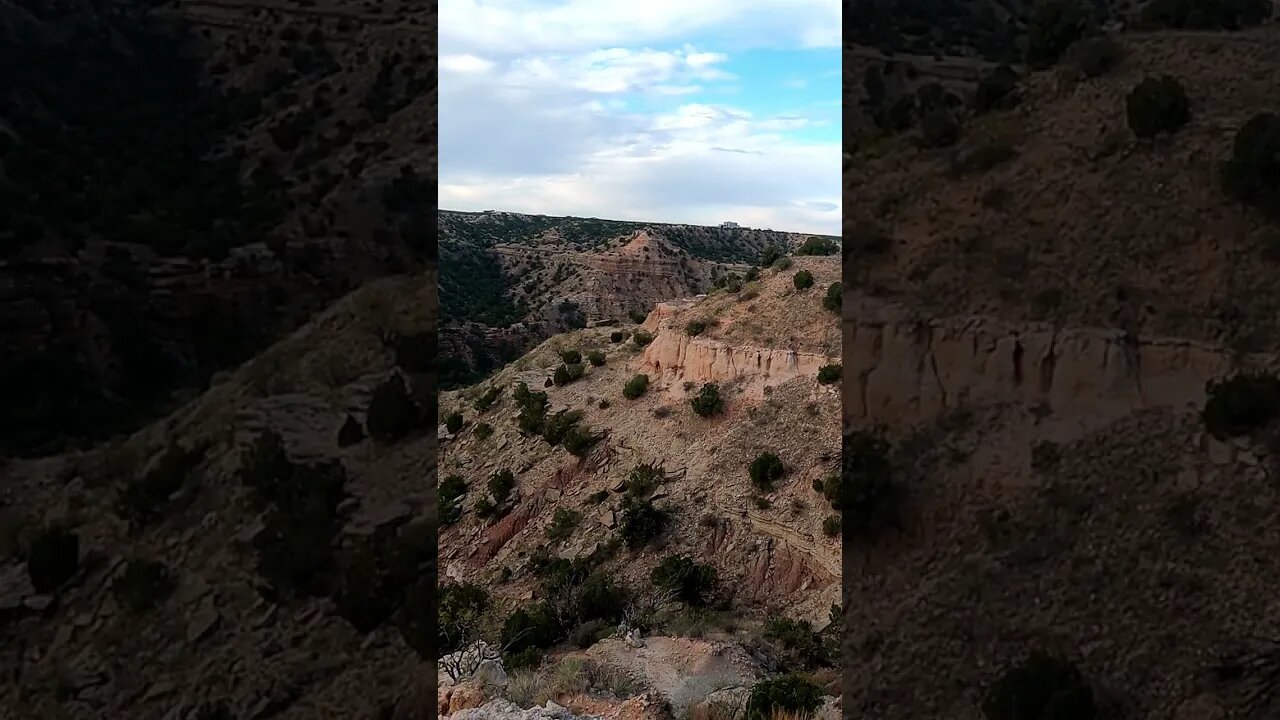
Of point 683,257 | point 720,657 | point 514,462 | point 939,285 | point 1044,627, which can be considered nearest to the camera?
point 1044,627

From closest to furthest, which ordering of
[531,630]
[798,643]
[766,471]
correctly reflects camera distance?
[798,643], [531,630], [766,471]

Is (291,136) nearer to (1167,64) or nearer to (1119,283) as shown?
(1119,283)

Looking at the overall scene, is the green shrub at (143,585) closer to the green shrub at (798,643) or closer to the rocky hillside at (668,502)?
the rocky hillside at (668,502)

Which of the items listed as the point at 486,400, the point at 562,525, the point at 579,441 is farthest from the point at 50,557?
the point at 486,400

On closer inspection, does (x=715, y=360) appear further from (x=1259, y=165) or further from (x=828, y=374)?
(x=1259, y=165)

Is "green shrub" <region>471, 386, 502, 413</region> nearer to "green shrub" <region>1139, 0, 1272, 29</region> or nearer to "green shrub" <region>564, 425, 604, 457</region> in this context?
"green shrub" <region>564, 425, 604, 457</region>

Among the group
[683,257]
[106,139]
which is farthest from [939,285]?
[683,257]

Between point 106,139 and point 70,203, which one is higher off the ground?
point 106,139
